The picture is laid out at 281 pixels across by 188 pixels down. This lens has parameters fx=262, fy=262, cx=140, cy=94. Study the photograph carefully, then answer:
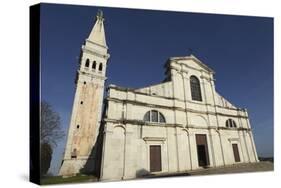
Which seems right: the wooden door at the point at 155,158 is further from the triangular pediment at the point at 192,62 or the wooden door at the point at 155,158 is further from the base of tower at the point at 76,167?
the triangular pediment at the point at 192,62

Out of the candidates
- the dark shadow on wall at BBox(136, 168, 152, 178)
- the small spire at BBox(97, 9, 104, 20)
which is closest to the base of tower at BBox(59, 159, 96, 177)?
the dark shadow on wall at BBox(136, 168, 152, 178)

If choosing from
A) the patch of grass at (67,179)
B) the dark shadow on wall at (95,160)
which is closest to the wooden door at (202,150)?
the dark shadow on wall at (95,160)

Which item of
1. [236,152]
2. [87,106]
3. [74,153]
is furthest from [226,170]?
[87,106]

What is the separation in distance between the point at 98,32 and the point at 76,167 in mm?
6019

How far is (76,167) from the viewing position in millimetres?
10594

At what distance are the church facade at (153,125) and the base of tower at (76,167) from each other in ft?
0.13

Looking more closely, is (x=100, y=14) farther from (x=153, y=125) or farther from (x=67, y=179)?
(x=67, y=179)

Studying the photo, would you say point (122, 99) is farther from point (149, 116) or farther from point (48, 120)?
point (48, 120)

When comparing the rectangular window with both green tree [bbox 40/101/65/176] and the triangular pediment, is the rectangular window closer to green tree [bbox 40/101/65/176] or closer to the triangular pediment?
the triangular pediment

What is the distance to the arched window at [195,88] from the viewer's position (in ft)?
50.3

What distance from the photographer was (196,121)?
46.5 ft

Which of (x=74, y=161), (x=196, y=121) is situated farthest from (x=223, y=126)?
(x=74, y=161)

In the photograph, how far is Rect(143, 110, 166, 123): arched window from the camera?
12.9 m

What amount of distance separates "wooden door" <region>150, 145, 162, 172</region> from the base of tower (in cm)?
265
